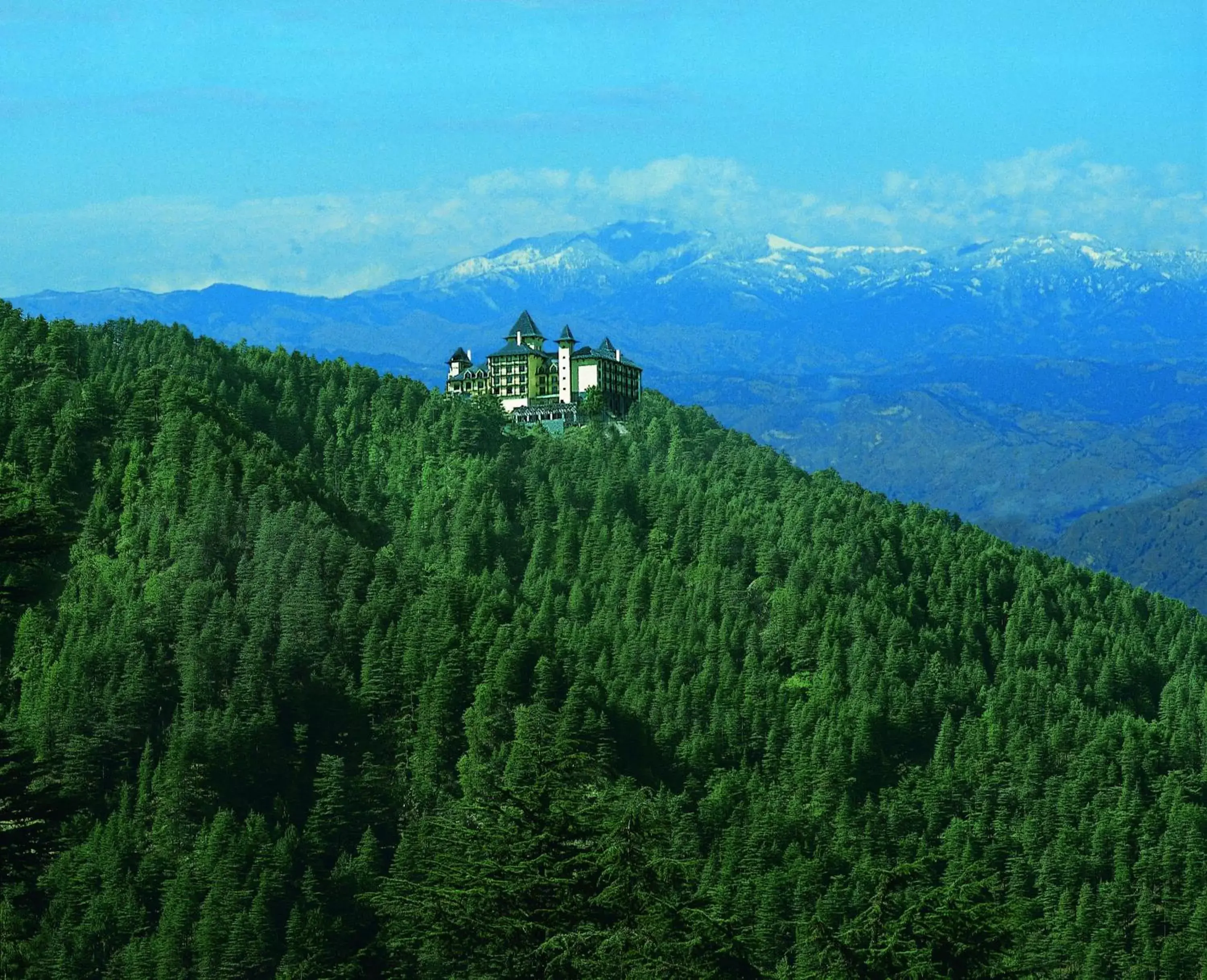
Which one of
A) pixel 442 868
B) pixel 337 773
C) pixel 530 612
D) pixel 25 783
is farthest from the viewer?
pixel 530 612

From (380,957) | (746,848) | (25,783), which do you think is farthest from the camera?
(746,848)

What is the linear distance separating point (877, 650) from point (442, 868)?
5708 inches

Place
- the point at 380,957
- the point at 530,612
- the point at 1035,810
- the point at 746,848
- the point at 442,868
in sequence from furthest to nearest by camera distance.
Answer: the point at 530,612, the point at 1035,810, the point at 746,848, the point at 380,957, the point at 442,868

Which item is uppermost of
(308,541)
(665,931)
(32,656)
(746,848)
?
(308,541)

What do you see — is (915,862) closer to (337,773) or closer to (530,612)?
(337,773)

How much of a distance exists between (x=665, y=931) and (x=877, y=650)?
147372mm

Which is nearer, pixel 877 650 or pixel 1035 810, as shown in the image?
pixel 1035 810

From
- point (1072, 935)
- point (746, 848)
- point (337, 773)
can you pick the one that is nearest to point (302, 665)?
point (337, 773)

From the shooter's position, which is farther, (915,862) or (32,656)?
(32,656)

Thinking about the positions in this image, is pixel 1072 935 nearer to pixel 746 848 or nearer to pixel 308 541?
pixel 746 848

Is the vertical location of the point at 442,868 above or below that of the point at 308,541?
below

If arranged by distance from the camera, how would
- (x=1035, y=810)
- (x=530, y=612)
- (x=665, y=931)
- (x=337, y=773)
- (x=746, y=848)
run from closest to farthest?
(x=665, y=931) < (x=337, y=773) < (x=746, y=848) < (x=1035, y=810) < (x=530, y=612)

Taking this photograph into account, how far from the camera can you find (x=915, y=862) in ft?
190

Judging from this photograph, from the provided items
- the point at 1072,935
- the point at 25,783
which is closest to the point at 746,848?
the point at 1072,935
